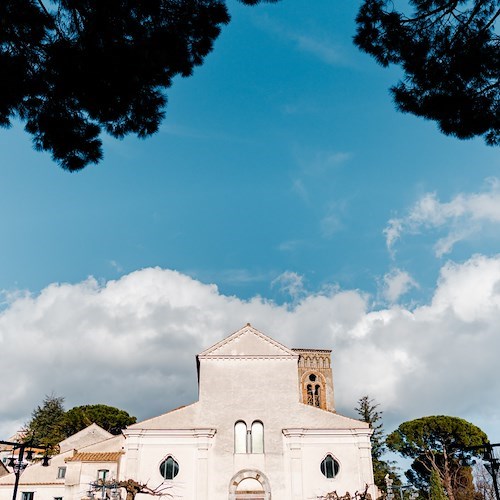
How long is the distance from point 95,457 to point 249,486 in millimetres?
10348

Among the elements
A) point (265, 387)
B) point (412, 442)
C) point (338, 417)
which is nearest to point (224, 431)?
point (265, 387)

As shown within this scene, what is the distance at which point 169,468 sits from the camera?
1245 inches

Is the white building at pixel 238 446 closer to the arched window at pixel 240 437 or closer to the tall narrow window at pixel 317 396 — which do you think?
the arched window at pixel 240 437

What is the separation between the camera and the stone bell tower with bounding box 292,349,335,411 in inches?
2415

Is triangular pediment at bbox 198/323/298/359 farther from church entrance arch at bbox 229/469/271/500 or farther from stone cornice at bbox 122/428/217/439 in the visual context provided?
church entrance arch at bbox 229/469/271/500

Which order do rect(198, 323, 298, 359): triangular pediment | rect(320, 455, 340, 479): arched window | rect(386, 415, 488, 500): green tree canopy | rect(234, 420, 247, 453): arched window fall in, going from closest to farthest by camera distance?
1. rect(320, 455, 340, 479): arched window
2. rect(234, 420, 247, 453): arched window
3. rect(198, 323, 298, 359): triangular pediment
4. rect(386, 415, 488, 500): green tree canopy

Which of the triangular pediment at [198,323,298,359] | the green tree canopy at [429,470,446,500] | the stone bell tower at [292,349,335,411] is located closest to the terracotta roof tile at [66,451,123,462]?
the triangular pediment at [198,323,298,359]

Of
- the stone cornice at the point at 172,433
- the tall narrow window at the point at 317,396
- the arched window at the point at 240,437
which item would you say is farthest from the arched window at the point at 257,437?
the tall narrow window at the point at 317,396

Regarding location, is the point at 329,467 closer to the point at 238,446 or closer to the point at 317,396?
the point at 238,446

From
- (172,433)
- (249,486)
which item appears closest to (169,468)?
(172,433)

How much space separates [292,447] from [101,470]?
12.4 m

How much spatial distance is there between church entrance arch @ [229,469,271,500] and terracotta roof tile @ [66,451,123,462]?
25.7ft

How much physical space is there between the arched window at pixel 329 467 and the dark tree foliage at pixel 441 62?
28.0m

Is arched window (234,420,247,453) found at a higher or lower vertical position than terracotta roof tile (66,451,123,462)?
higher
